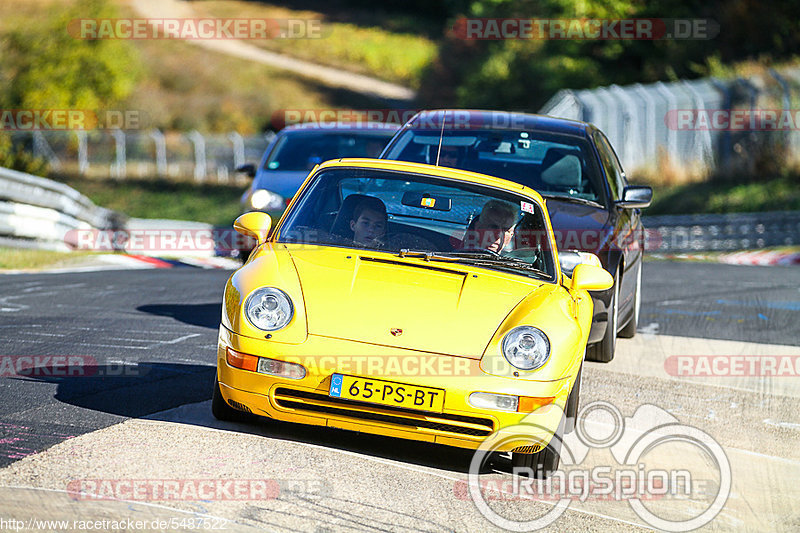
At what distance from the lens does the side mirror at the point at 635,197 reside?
8.60 metres

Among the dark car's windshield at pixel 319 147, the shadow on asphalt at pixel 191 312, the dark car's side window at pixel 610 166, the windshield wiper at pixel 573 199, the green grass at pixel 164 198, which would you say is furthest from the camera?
the green grass at pixel 164 198

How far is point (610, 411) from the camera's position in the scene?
22.9 ft

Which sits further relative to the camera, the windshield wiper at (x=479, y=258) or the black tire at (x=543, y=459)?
the windshield wiper at (x=479, y=258)

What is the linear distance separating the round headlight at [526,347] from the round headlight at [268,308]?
1.03m

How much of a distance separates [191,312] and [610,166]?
11.9 feet

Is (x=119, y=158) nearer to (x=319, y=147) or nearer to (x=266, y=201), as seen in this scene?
(x=319, y=147)

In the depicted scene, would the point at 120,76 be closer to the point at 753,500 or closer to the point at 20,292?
the point at 20,292

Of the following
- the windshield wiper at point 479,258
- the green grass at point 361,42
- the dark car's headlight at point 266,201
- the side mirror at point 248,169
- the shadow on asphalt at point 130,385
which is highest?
the green grass at point 361,42

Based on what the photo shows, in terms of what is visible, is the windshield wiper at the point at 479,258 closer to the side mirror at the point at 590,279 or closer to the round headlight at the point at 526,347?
the side mirror at the point at 590,279

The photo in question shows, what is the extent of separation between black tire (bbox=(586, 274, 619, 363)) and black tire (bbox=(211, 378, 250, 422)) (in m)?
3.06

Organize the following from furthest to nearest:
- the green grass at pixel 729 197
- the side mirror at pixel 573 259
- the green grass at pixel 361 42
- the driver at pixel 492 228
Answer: the green grass at pixel 361 42 < the green grass at pixel 729 197 < the side mirror at pixel 573 259 < the driver at pixel 492 228

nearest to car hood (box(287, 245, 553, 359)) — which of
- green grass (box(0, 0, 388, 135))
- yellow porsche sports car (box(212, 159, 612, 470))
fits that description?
yellow porsche sports car (box(212, 159, 612, 470))

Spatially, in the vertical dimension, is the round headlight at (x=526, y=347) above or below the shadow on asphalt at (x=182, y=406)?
above

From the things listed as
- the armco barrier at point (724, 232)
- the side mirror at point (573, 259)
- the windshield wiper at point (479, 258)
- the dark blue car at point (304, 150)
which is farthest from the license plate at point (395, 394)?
the armco barrier at point (724, 232)
